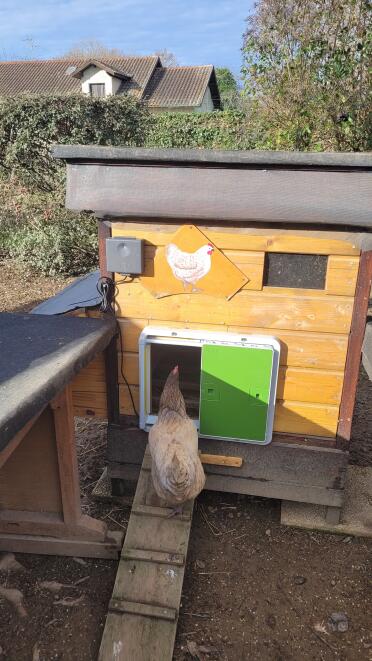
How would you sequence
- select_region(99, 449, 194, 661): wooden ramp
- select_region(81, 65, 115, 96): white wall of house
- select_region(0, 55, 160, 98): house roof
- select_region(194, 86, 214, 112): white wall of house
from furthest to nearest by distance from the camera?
select_region(194, 86, 214, 112): white wall of house, select_region(0, 55, 160, 98): house roof, select_region(81, 65, 115, 96): white wall of house, select_region(99, 449, 194, 661): wooden ramp

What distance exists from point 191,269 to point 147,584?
1.61 meters

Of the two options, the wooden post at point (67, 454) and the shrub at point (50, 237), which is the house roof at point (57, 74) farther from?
the wooden post at point (67, 454)

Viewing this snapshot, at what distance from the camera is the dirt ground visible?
2.23 meters

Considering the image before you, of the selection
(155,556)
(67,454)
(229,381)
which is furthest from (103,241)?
(155,556)

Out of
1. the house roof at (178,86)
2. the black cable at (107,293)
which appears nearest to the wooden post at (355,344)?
the black cable at (107,293)

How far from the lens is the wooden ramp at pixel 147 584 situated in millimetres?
2127

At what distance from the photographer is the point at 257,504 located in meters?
3.16

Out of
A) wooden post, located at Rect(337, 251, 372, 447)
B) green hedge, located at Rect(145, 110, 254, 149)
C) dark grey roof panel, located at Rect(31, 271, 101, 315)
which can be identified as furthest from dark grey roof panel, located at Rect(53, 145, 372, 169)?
green hedge, located at Rect(145, 110, 254, 149)

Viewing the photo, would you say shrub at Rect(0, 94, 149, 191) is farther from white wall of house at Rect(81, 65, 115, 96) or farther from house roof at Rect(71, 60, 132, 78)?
white wall of house at Rect(81, 65, 115, 96)

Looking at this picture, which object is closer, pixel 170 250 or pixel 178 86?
pixel 170 250

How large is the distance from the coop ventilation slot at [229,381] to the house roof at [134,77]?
2352 centimetres

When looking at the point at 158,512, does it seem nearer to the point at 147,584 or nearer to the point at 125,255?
the point at 147,584

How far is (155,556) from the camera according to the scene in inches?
96.3

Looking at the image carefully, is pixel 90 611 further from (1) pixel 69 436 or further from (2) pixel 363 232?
(2) pixel 363 232
